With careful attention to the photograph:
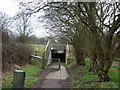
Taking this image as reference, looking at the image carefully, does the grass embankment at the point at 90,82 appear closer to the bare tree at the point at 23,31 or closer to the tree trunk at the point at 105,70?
the tree trunk at the point at 105,70

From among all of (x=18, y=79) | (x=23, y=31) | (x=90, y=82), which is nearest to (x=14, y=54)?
(x=23, y=31)

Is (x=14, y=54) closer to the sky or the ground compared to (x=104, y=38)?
closer to the ground

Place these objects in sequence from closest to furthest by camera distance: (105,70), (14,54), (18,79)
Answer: (18,79)
(105,70)
(14,54)

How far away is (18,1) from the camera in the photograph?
4699 mm

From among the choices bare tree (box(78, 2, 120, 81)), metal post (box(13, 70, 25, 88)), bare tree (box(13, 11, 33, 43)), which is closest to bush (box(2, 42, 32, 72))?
bare tree (box(13, 11, 33, 43))

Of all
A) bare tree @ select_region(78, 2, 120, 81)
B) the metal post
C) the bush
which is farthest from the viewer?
the bush

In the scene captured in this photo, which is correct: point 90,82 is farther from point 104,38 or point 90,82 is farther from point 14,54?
point 14,54

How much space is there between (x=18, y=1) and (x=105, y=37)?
432cm

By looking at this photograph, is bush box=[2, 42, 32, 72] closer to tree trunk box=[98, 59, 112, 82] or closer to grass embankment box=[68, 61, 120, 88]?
grass embankment box=[68, 61, 120, 88]

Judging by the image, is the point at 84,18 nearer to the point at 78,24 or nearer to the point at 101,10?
the point at 101,10

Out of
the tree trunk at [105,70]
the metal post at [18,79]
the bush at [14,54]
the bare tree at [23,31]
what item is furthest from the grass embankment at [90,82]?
the bare tree at [23,31]

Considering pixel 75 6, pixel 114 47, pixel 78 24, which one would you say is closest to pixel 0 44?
pixel 75 6

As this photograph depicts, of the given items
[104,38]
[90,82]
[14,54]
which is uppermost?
[104,38]

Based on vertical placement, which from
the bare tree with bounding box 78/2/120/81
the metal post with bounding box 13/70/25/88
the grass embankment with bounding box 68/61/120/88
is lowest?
the grass embankment with bounding box 68/61/120/88
